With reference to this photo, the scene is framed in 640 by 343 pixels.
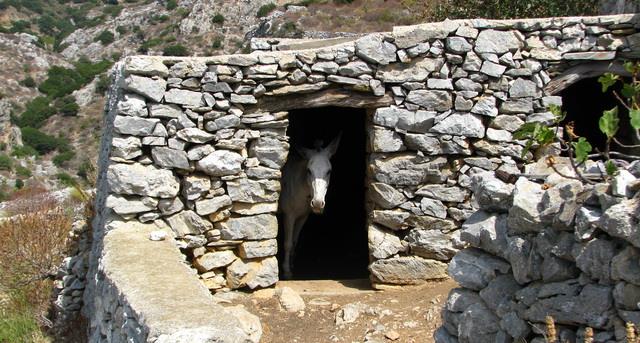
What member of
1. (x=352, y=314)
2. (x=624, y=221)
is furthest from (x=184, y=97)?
(x=624, y=221)

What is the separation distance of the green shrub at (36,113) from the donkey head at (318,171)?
1223 inches

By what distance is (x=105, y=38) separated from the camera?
153ft

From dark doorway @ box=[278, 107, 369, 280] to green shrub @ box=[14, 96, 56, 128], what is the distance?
2909cm

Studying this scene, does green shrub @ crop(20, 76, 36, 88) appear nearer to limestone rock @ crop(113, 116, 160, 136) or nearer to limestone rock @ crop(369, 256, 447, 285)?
limestone rock @ crop(113, 116, 160, 136)

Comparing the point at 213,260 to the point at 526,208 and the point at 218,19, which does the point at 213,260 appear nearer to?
the point at 526,208

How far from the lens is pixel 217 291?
24.4 feet

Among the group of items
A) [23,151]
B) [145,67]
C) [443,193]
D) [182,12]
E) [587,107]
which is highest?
[182,12]

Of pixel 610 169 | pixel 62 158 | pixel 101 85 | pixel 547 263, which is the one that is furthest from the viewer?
pixel 101 85

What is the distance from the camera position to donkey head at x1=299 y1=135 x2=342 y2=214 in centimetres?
749

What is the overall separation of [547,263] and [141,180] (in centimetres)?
451

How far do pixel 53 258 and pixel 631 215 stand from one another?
8231 millimetres

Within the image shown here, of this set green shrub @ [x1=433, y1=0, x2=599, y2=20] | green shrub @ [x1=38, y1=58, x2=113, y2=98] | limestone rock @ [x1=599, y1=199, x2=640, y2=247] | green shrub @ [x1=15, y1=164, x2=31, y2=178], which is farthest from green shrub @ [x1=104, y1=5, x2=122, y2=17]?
limestone rock @ [x1=599, y1=199, x2=640, y2=247]

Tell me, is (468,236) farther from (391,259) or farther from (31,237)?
(31,237)

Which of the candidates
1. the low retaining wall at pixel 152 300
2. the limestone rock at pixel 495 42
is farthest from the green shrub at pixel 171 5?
the low retaining wall at pixel 152 300
